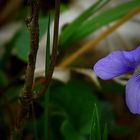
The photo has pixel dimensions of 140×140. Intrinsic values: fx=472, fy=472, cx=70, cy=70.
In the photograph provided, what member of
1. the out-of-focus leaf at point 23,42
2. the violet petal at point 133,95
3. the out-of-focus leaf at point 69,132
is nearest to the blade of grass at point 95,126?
the violet petal at point 133,95

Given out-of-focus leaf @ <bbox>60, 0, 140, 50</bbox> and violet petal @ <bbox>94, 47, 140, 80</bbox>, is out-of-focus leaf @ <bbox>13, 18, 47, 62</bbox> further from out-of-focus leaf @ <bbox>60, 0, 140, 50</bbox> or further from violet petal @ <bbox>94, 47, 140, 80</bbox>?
violet petal @ <bbox>94, 47, 140, 80</bbox>

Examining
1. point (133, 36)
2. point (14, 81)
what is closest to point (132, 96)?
point (14, 81)

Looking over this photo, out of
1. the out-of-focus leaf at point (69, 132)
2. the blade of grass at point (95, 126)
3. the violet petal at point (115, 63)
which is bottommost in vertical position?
the out-of-focus leaf at point (69, 132)

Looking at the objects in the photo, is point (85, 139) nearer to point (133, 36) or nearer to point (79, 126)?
point (79, 126)

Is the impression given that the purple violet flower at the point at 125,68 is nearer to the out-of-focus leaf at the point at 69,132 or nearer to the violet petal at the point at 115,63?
the violet petal at the point at 115,63

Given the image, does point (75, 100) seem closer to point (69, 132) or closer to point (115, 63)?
point (69, 132)

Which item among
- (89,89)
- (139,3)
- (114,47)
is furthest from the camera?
(114,47)
